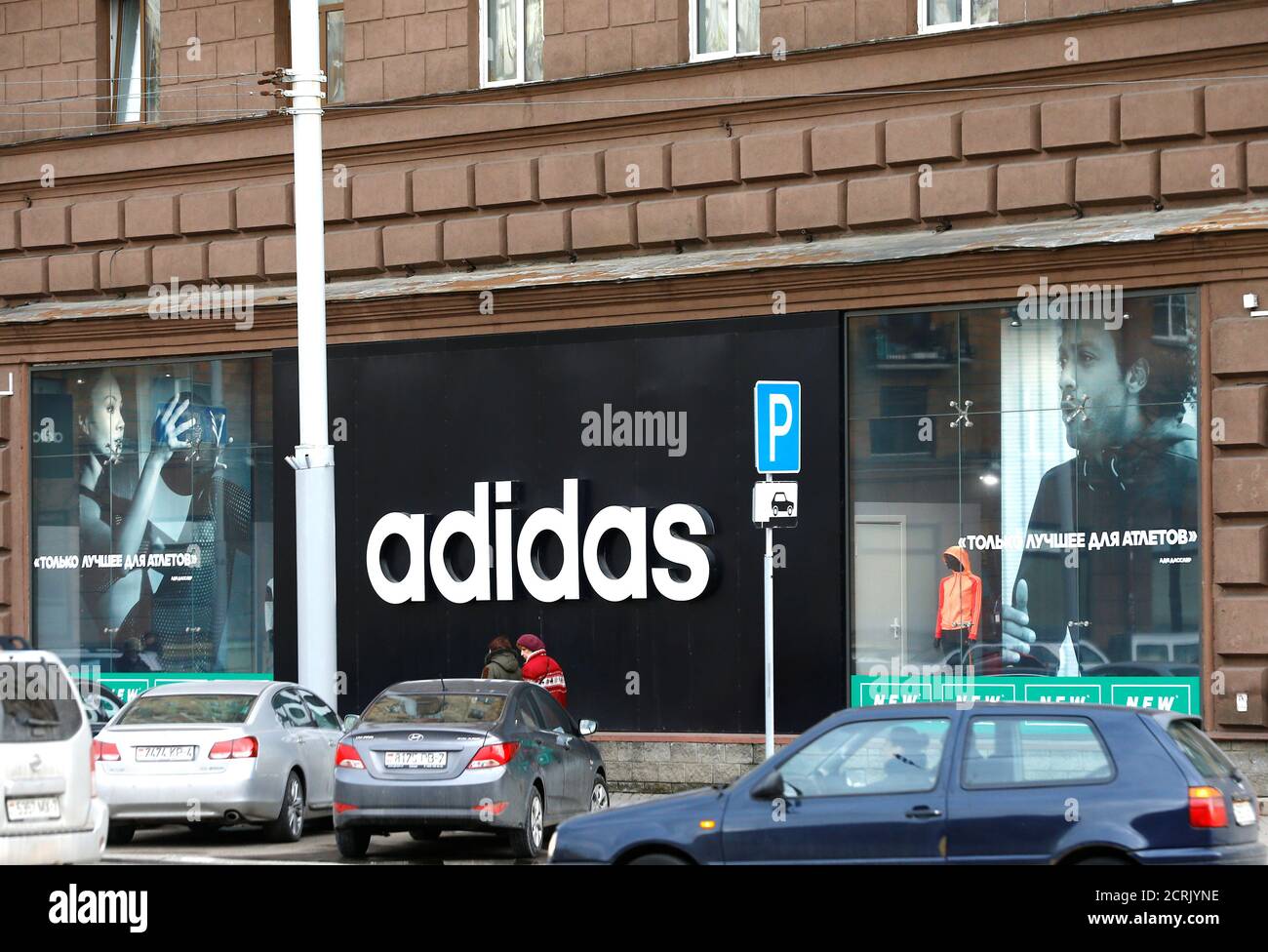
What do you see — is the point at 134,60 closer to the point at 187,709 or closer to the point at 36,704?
the point at 187,709

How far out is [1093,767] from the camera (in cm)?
1016

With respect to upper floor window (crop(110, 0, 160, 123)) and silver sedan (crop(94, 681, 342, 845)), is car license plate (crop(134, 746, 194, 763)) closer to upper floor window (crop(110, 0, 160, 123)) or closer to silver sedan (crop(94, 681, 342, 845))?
silver sedan (crop(94, 681, 342, 845))

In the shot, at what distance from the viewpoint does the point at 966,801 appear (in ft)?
33.5

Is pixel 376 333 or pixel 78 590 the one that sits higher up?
pixel 376 333

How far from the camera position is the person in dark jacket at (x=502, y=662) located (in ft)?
60.8

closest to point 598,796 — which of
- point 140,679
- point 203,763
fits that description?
point 203,763

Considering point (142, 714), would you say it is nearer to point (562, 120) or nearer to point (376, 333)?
point (376, 333)

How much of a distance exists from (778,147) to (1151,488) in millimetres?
5105

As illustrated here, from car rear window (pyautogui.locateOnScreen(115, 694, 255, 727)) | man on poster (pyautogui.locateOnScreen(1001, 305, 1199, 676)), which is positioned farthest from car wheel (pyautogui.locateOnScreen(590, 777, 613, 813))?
man on poster (pyautogui.locateOnScreen(1001, 305, 1199, 676))

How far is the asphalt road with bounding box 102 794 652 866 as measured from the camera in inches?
572

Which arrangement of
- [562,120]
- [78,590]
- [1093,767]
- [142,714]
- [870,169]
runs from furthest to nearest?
1. [78,590]
2. [562,120]
3. [870,169]
4. [142,714]
5. [1093,767]

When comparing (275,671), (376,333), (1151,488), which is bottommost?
(275,671)

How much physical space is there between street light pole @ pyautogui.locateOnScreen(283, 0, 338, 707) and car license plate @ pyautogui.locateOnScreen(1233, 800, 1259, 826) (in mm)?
9571
